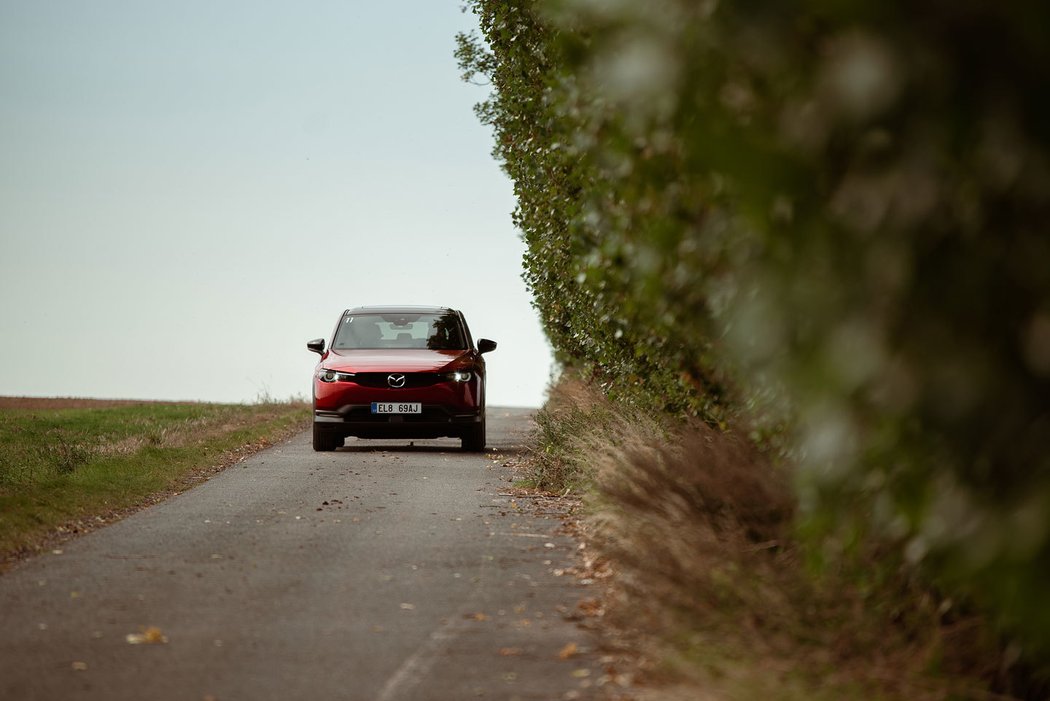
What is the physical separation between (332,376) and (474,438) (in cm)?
231

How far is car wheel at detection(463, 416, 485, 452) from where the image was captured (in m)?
19.2

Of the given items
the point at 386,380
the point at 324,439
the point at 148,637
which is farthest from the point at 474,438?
the point at 148,637

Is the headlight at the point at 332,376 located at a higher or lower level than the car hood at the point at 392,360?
lower

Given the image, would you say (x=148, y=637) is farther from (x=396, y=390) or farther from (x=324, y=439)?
(x=324, y=439)

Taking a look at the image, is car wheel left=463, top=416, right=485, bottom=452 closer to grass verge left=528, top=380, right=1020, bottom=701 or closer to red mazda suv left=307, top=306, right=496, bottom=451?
red mazda suv left=307, top=306, right=496, bottom=451

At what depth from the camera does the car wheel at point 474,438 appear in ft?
63.2

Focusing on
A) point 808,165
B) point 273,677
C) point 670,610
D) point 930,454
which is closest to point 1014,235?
point 808,165

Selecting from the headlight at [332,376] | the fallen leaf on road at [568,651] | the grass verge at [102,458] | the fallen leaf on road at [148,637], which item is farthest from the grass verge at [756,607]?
the headlight at [332,376]

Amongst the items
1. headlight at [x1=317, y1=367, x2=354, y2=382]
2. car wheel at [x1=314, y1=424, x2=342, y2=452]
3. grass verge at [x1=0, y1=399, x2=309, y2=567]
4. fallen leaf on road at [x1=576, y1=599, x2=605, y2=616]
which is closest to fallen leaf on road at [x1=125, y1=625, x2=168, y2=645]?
fallen leaf on road at [x1=576, y1=599, x2=605, y2=616]

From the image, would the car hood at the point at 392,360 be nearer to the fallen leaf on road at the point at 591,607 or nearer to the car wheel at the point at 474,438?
the car wheel at the point at 474,438

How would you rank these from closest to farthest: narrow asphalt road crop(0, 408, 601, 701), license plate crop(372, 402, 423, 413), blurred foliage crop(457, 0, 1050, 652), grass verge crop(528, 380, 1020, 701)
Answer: blurred foliage crop(457, 0, 1050, 652)
grass verge crop(528, 380, 1020, 701)
narrow asphalt road crop(0, 408, 601, 701)
license plate crop(372, 402, 423, 413)

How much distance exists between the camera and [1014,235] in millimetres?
3369

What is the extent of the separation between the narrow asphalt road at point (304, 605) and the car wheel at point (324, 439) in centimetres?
544

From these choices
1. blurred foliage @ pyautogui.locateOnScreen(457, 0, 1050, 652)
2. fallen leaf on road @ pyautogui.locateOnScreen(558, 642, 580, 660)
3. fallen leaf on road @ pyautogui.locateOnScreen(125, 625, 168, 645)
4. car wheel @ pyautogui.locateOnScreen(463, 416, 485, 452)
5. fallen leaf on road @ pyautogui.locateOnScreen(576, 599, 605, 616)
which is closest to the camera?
blurred foliage @ pyautogui.locateOnScreen(457, 0, 1050, 652)
